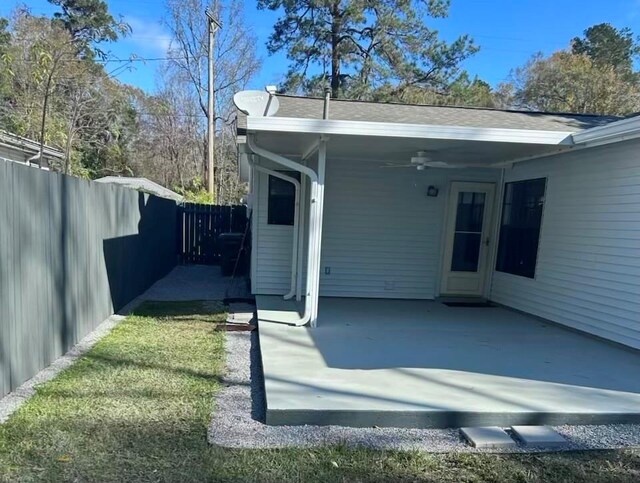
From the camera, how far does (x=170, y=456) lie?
258cm

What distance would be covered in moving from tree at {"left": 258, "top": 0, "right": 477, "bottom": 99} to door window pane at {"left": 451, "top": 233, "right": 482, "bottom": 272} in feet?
33.3

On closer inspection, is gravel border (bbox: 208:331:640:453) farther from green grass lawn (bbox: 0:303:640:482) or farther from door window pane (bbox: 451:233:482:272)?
door window pane (bbox: 451:233:482:272)

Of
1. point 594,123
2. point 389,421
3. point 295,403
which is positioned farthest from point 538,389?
point 594,123

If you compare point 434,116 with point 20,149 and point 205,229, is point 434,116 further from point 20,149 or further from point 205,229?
point 20,149

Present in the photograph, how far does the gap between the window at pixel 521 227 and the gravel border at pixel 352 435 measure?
3590 millimetres

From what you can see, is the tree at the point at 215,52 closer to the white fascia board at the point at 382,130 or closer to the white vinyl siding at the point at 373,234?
the white vinyl siding at the point at 373,234

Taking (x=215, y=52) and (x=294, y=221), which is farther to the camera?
(x=215, y=52)

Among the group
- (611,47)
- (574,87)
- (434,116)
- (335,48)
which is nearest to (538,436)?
(434,116)

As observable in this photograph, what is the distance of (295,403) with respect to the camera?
3.15 m

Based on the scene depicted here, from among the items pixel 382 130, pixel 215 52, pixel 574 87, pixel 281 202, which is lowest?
pixel 281 202

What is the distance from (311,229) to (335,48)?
44.3ft

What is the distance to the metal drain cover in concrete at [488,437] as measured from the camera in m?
2.87

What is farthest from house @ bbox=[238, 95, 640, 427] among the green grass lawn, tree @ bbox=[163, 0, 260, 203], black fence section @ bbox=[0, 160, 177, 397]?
tree @ bbox=[163, 0, 260, 203]

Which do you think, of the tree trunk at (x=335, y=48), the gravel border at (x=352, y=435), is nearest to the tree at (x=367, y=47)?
the tree trunk at (x=335, y=48)
